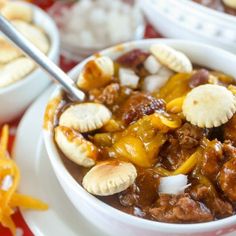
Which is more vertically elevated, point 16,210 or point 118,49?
point 118,49

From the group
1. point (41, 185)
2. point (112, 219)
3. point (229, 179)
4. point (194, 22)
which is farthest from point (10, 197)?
point (194, 22)

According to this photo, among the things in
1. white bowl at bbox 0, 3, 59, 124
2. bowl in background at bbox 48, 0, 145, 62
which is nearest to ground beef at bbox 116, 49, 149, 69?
white bowl at bbox 0, 3, 59, 124

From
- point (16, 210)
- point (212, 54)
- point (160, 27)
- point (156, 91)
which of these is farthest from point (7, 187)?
point (160, 27)

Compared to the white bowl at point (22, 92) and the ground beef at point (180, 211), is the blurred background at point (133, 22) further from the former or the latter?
the ground beef at point (180, 211)

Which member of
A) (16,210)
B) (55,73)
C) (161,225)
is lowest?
(16,210)

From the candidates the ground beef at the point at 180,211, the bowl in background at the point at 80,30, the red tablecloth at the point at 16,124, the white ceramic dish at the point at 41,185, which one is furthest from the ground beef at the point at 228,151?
the bowl in background at the point at 80,30

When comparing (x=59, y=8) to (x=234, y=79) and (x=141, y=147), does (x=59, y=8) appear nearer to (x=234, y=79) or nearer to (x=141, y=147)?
(x=234, y=79)

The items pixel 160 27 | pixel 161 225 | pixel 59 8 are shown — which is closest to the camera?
pixel 161 225
